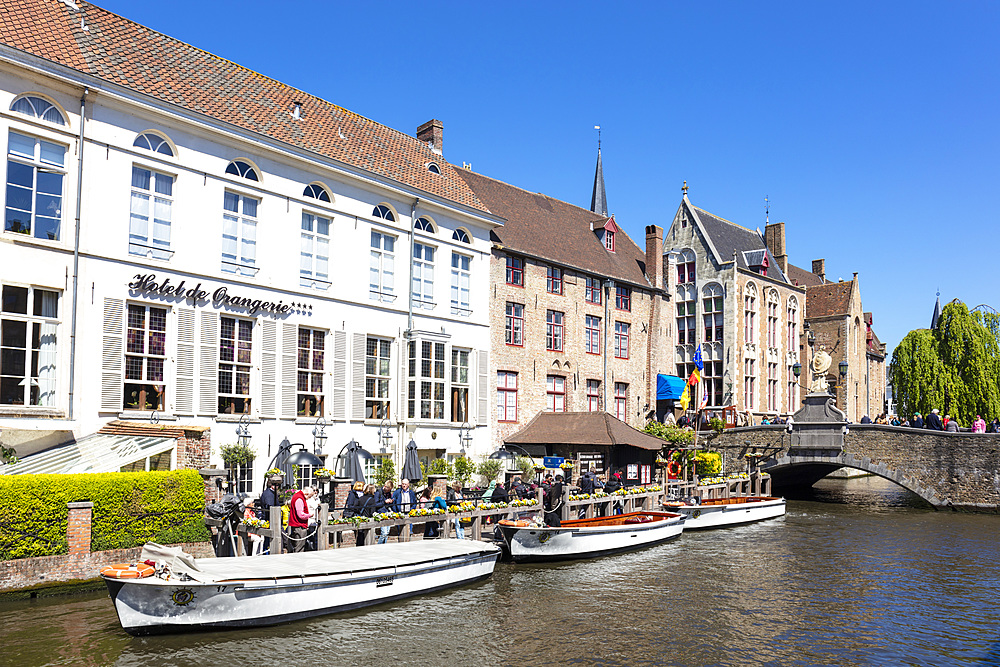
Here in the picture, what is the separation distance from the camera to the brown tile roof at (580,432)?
99.0 feet

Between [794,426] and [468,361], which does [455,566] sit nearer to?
[468,361]

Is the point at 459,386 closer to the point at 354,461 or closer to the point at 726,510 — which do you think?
the point at 354,461

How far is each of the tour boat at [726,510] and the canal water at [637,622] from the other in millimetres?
5429

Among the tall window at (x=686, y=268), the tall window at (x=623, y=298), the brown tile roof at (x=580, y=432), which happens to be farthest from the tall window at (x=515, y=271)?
the tall window at (x=686, y=268)

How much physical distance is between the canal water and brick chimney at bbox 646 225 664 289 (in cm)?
1990

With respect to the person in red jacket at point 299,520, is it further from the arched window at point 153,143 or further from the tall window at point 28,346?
the arched window at point 153,143

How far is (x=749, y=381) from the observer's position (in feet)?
151

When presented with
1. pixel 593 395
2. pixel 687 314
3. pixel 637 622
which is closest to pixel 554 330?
pixel 593 395

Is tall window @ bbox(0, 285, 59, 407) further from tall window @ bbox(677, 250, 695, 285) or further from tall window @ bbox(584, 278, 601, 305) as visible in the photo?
tall window @ bbox(677, 250, 695, 285)

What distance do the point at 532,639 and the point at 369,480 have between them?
1285cm

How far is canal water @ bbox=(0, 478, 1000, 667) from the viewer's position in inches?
470

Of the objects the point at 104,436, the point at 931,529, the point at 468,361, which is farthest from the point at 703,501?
the point at 104,436

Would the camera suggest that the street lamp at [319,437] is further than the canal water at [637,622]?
Yes

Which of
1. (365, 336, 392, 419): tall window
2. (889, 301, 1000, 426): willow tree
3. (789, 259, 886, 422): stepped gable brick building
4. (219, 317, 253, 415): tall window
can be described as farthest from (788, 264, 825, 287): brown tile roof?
(219, 317, 253, 415): tall window
